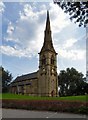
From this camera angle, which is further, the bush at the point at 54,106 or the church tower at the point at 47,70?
the church tower at the point at 47,70

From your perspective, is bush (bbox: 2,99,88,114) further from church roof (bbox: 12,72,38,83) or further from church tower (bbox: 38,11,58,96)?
church roof (bbox: 12,72,38,83)

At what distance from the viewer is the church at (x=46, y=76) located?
8200 cm

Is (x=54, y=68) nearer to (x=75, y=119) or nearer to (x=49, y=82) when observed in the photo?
(x=49, y=82)

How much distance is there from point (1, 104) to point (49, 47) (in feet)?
194

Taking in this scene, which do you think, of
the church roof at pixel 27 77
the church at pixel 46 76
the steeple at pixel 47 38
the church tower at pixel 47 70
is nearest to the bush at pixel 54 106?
the church at pixel 46 76

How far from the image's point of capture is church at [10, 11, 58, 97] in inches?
3228

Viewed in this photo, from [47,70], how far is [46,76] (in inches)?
81.0

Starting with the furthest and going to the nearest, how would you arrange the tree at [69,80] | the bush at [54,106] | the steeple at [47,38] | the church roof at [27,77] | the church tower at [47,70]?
the tree at [69,80] < the church roof at [27,77] < the steeple at [47,38] < the church tower at [47,70] < the bush at [54,106]

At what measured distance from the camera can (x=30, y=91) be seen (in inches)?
3401

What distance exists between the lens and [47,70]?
83000mm

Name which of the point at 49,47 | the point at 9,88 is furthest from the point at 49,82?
the point at 9,88

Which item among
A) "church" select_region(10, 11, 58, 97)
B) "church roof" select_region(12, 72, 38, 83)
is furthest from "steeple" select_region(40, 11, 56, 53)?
"church roof" select_region(12, 72, 38, 83)

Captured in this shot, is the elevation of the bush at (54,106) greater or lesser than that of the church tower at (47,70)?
lesser

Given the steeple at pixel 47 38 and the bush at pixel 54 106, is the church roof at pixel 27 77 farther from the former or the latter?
the bush at pixel 54 106
